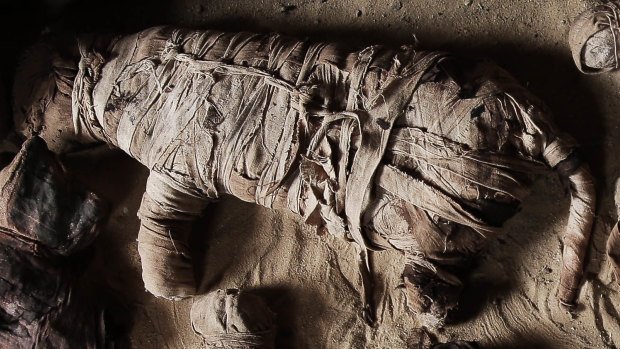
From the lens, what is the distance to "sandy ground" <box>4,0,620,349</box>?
2070 mm

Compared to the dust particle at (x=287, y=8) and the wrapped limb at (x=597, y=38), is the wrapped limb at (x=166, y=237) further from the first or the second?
the wrapped limb at (x=597, y=38)

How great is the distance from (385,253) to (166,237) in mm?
873

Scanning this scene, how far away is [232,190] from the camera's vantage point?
86.7 inches

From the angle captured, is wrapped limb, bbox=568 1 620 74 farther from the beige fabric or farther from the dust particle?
the beige fabric

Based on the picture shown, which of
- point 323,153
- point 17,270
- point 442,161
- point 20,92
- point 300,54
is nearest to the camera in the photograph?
point 442,161

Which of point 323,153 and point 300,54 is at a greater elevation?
point 300,54

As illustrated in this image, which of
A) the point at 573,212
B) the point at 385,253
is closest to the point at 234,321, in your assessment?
the point at 385,253

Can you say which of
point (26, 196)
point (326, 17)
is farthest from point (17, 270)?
point (326, 17)

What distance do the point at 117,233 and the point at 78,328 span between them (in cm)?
46

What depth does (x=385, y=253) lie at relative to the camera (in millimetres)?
2336

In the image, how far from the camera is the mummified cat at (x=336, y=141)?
5.99 ft

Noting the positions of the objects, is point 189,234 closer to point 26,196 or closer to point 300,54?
point 26,196

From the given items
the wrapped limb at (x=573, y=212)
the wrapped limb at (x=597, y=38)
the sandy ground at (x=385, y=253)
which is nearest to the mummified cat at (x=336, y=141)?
the wrapped limb at (x=573, y=212)

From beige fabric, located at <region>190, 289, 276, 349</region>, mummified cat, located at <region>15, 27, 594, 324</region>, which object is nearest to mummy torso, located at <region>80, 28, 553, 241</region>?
mummified cat, located at <region>15, 27, 594, 324</region>
